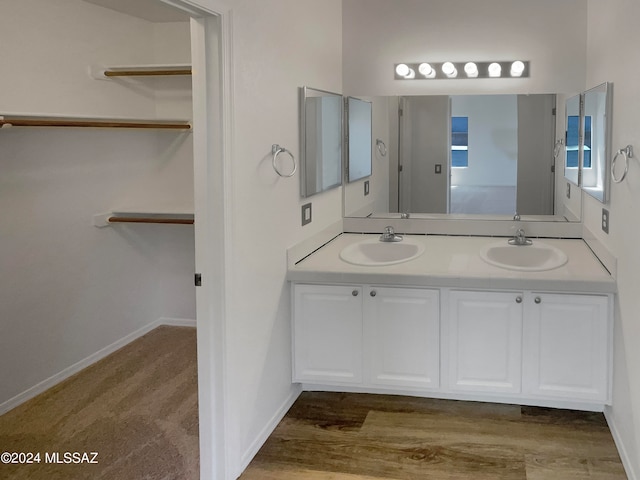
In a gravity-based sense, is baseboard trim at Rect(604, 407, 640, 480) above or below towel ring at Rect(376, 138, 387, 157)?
below

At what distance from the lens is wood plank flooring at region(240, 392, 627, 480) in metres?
2.69

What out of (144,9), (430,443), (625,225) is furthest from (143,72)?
(625,225)

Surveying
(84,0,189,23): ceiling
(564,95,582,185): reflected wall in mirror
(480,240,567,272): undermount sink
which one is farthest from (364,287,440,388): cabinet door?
(84,0,189,23): ceiling

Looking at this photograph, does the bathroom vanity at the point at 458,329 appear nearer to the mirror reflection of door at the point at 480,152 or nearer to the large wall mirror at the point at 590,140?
the large wall mirror at the point at 590,140

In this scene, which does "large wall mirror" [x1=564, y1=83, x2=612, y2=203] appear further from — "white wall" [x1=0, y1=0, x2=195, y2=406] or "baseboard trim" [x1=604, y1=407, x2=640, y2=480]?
"white wall" [x1=0, y1=0, x2=195, y2=406]

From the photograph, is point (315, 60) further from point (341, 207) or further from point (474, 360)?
point (474, 360)

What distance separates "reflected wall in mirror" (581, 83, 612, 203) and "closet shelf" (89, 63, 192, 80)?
7.44ft

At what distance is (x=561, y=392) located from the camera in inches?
121

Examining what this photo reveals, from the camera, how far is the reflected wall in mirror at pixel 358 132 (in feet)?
13.2

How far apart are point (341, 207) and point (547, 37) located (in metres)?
1.53

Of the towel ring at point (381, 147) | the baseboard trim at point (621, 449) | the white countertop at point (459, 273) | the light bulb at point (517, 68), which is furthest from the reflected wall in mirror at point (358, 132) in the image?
the baseboard trim at point (621, 449)

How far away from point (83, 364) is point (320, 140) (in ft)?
6.26

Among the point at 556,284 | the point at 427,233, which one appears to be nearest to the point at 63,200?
the point at 427,233

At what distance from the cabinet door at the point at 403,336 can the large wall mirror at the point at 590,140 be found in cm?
98
